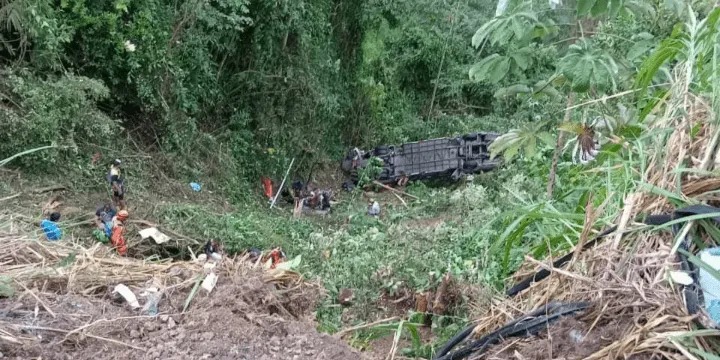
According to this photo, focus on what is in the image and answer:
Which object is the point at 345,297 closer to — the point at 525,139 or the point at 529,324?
the point at 525,139

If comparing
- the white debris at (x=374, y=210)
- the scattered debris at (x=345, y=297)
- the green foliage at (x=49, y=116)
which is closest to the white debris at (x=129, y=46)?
the green foliage at (x=49, y=116)

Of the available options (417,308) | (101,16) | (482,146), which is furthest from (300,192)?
(417,308)

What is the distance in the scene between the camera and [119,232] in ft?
17.7

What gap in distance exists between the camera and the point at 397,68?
12133 mm

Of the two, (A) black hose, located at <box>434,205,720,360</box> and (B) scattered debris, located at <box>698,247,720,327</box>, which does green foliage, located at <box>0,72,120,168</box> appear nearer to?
(A) black hose, located at <box>434,205,720,360</box>

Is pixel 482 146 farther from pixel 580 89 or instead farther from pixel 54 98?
pixel 580 89

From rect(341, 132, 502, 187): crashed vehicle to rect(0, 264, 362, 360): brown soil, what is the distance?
7.70 metres

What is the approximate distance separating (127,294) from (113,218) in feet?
12.0

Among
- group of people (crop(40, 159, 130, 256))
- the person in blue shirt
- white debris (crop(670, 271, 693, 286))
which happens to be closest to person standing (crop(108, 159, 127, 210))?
group of people (crop(40, 159, 130, 256))

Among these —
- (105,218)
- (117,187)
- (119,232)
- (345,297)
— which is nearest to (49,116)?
(117,187)

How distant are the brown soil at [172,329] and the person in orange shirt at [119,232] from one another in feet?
10.7

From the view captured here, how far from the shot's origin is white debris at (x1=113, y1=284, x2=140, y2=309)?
2096mm

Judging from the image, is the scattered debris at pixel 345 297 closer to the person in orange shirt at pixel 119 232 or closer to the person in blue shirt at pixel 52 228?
the person in blue shirt at pixel 52 228

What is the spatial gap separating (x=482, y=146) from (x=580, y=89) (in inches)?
305
